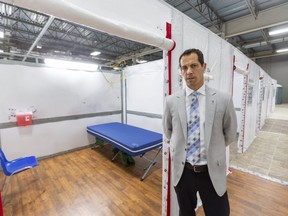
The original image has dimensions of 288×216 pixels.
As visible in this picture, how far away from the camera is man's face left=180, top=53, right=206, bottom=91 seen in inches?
43.4

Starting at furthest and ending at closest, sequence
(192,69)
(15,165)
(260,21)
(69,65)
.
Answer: (260,21), (69,65), (15,165), (192,69)

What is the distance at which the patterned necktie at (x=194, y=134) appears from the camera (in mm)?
1148

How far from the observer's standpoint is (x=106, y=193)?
7.66ft

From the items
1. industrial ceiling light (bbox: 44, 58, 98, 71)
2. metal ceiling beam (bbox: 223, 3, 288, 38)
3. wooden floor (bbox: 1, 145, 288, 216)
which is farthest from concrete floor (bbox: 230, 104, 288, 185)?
industrial ceiling light (bbox: 44, 58, 98, 71)

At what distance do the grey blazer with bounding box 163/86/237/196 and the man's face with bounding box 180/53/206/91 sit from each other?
0.12 metres

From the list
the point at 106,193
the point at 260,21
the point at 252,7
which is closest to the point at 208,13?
the point at 252,7

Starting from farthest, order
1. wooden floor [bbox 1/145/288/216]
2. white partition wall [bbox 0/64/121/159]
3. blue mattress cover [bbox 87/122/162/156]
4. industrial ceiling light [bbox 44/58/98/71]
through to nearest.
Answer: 1. industrial ceiling light [bbox 44/58/98/71]
2. white partition wall [bbox 0/64/121/159]
3. blue mattress cover [bbox 87/122/162/156]
4. wooden floor [bbox 1/145/288/216]

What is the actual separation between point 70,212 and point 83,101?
2.76 m

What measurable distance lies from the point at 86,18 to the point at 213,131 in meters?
1.24

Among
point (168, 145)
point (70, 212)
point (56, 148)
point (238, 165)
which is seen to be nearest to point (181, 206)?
point (168, 145)

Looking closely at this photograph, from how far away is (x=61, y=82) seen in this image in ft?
12.1

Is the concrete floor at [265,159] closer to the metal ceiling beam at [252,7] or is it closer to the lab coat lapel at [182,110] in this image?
the lab coat lapel at [182,110]

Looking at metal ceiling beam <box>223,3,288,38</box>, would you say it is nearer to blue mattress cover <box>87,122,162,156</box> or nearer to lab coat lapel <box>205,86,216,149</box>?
blue mattress cover <box>87,122,162,156</box>

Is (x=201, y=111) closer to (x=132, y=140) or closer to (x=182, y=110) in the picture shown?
Answer: (x=182, y=110)
